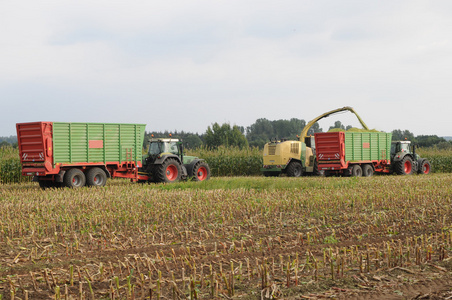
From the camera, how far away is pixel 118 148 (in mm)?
17453

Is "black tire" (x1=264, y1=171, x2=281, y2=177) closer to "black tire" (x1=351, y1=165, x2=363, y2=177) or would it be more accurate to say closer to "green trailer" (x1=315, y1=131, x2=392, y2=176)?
"green trailer" (x1=315, y1=131, x2=392, y2=176)

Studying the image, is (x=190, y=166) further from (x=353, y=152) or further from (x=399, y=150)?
(x=399, y=150)

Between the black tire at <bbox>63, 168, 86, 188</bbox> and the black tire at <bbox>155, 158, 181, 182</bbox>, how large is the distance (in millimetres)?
2752

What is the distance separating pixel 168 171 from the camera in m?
18.4

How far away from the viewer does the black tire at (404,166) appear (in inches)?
970

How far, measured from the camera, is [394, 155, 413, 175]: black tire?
80.8ft

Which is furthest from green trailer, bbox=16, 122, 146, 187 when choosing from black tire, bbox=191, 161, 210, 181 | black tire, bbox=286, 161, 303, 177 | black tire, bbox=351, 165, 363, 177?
black tire, bbox=351, 165, 363, 177

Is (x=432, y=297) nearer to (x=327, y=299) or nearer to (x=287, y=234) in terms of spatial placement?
(x=327, y=299)

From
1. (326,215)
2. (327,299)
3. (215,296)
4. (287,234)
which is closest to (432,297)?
(327,299)

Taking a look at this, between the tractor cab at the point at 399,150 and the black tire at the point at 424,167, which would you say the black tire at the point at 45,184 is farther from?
the black tire at the point at 424,167

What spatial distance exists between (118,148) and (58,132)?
2269mm

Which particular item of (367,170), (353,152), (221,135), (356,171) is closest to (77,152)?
(353,152)

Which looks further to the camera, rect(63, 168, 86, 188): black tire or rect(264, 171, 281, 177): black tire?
rect(264, 171, 281, 177): black tire

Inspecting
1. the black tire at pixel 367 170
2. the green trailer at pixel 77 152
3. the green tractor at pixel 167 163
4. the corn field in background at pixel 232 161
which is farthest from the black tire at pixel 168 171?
the black tire at pixel 367 170
